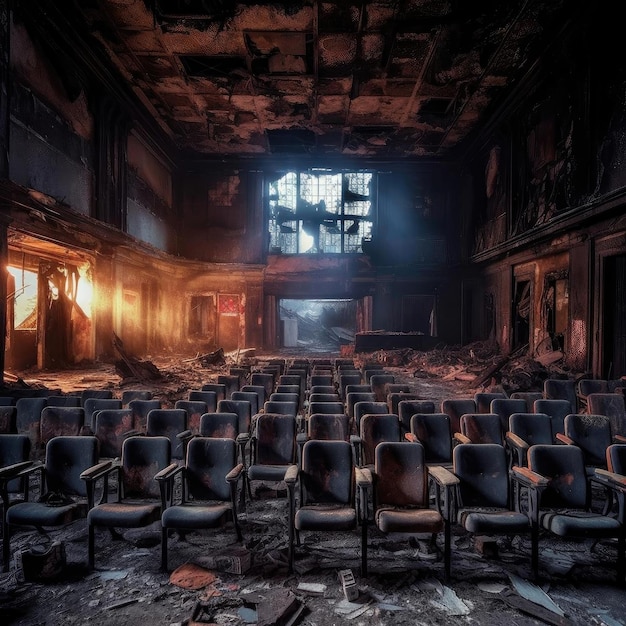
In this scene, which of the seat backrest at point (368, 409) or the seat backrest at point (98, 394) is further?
the seat backrest at point (98, 394)

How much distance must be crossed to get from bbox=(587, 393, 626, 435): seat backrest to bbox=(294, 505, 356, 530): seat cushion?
Answer: 3.57 m

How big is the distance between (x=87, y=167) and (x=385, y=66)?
800 centimetres

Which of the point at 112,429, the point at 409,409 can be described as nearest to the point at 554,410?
the point at 409,409

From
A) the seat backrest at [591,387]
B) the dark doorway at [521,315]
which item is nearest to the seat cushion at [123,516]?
the seat backrest at [591,387]

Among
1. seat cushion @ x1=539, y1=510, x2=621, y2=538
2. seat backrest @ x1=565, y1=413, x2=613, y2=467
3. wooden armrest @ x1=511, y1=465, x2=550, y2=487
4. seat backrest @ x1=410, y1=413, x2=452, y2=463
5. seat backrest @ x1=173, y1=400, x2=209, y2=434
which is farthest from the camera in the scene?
seat backrest @ x1=173, y1=400, x2=209, y2=434

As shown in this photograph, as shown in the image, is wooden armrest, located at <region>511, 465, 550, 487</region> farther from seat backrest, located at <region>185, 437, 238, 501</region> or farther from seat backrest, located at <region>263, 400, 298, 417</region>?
seat backrest, located at <region>263, 400, 298, 417</region>

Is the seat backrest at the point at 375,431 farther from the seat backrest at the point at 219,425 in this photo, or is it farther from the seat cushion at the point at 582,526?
the seat cushion at the point at 582,526

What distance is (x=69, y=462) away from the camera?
137 inches

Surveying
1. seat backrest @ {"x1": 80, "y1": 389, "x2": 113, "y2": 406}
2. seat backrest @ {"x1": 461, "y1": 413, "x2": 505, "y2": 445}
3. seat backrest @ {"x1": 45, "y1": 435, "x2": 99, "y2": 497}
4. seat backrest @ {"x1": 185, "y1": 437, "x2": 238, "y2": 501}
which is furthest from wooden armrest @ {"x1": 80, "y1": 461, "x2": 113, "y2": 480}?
seat backrest @ {"x1": 461, "y1": 413, "x2": 505, "y2": 445}

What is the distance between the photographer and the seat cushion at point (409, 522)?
9.57 ft

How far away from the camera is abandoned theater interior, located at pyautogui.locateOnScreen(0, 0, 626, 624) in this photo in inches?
137

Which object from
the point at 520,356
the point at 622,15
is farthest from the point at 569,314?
the point at 622,15

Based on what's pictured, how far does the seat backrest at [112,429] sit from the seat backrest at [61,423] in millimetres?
193

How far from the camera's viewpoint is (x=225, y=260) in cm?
1747
